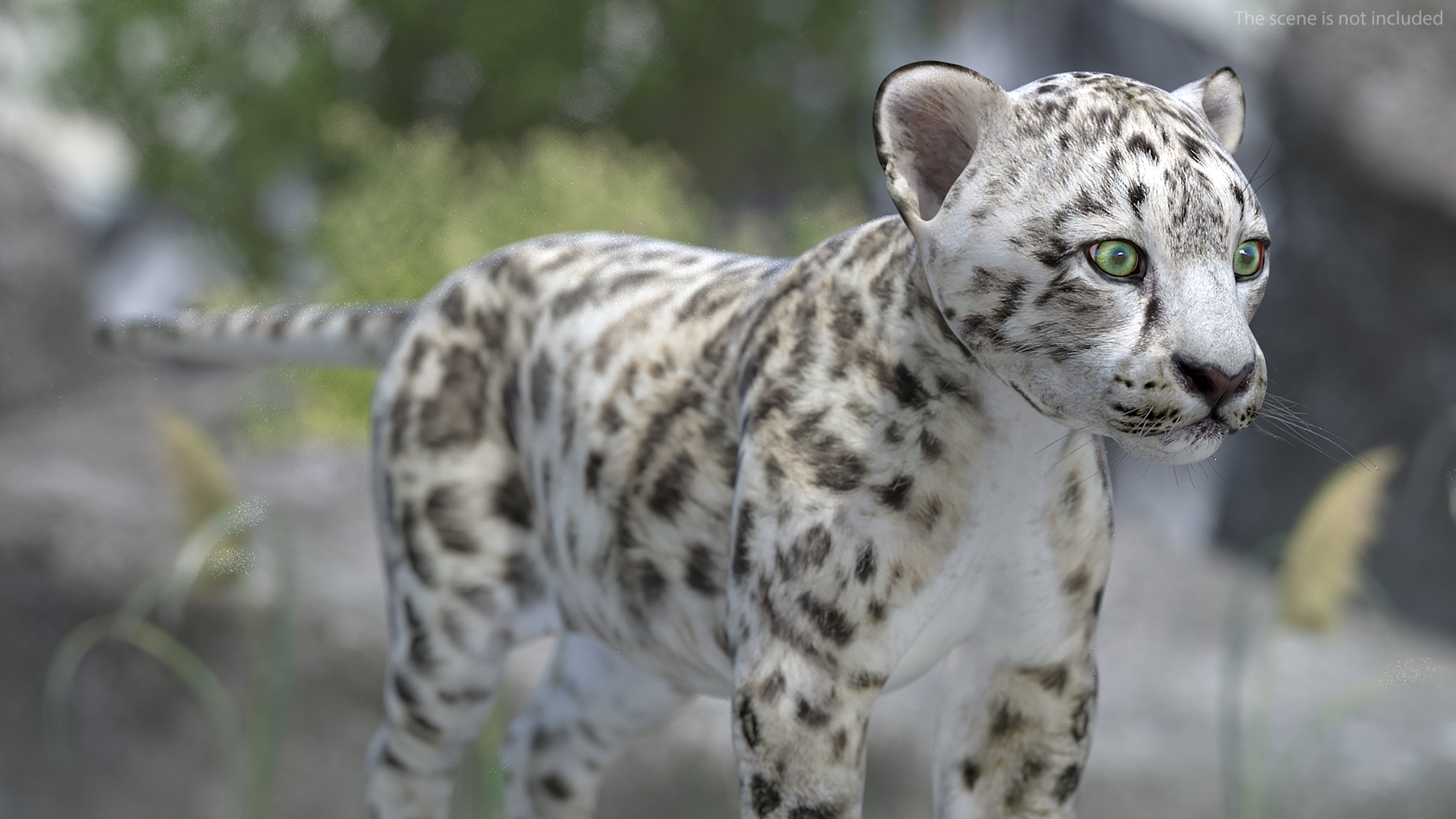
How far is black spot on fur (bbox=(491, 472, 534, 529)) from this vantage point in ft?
5.86

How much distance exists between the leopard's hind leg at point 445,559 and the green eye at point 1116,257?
37.1 inches

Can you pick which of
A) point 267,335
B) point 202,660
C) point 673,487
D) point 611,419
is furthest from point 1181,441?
point 202,660

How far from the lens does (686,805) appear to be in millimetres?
3455

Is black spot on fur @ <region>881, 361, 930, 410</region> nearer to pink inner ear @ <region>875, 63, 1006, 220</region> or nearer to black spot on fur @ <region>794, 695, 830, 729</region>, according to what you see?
pink inner ear @ <region>875, 63, 1006, 220</region>

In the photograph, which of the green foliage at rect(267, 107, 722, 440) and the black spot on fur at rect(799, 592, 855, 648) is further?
the green foliage at rect(267, 107, 722, 440)

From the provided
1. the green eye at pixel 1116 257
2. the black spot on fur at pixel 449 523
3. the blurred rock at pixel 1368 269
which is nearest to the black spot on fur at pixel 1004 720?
the green eye at pixel 1116 257

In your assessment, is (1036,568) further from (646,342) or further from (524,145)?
(524,145)

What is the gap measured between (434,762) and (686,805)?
1.76 metres

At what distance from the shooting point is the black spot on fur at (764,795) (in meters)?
1.31

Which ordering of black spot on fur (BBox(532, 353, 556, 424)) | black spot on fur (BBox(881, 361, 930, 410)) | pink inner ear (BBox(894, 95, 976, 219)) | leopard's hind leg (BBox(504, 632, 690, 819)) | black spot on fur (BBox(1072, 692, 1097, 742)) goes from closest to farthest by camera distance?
pink inner ear (BBox(894, 95, 976, 219)) < black spot on fur (BBox(881, 361, 930, 410)) < black spot on fur (BBox(1072, 692, 1097, 742)) < black spot on fur (BBox(532, 353, 556, 424)) < leopard's hind leg (BBox(504, 632, 690, 819))

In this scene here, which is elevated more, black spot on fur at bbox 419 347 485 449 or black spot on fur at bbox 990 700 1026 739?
black spot on fur at bbox 419 347 485 449

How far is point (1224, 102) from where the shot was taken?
134 cm

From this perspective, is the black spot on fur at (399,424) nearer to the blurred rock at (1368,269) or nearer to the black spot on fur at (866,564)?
the black spot on fur at (866,564)

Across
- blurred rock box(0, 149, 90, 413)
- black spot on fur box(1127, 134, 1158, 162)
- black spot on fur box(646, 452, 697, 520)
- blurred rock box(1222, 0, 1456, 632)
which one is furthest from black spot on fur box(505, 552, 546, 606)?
blurred rock box(0, 149, 90, 413)
